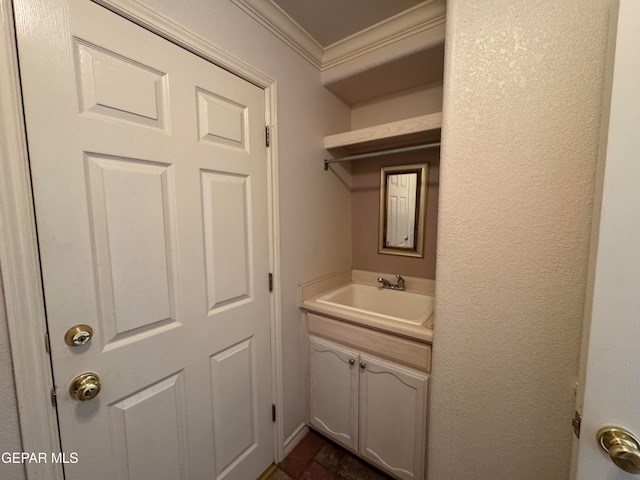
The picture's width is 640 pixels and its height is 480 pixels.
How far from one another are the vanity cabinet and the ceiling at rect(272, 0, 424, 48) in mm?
1753

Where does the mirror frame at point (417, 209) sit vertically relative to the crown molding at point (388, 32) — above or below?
below

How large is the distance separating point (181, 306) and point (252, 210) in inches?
20.3

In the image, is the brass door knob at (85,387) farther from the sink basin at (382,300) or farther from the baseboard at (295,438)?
the baseboard at (295,438)

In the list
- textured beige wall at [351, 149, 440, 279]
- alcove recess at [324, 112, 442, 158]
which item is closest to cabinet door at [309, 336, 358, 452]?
textured beige wall at [351, 149, 440, 279]

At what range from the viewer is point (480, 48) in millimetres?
799

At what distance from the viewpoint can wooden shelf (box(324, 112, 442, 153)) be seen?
126cm

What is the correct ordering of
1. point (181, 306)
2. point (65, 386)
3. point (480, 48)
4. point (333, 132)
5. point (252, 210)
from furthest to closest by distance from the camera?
point (333, 132) → point (252, 210) → point (181, 306) → point (480, 48) → point (65, 386)

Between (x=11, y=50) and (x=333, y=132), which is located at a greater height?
(x=333, y=132)

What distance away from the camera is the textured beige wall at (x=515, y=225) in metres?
0.70

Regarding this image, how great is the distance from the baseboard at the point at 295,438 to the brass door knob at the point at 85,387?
1133 millimetres

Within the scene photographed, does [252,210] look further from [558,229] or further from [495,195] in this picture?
[558,229]

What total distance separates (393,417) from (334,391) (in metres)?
0.35

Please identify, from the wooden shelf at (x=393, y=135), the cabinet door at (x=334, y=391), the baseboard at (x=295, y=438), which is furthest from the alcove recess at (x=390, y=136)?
the baseboard at (x=295, y=438)

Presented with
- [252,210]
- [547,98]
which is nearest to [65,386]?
[252,210]
